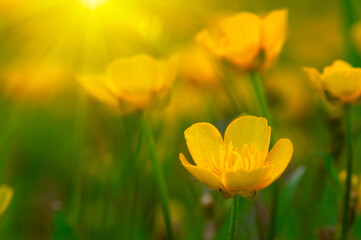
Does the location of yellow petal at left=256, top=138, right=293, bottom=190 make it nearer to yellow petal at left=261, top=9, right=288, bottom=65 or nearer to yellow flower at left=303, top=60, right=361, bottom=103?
yellow flower at left=303, top=60, right=361, bottom=103

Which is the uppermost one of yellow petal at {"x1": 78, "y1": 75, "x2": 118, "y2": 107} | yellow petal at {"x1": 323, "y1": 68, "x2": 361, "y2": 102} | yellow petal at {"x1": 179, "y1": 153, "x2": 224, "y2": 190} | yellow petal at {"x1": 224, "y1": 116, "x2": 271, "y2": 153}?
yellow petal at {"x1": 323, "y1": 68, "x2": 361, "y2": 102}

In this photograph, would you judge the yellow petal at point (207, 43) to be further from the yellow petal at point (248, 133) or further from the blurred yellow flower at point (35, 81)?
the blurred yellow flower at point (35, 81)

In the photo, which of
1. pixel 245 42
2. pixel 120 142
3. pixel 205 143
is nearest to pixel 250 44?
pixel 245 42

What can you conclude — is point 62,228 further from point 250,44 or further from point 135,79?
point 250,44

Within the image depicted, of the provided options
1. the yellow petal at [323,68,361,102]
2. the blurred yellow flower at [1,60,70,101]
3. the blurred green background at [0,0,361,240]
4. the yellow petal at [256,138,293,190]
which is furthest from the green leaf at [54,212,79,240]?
the blurred yellow flower at [1,60,70,101]

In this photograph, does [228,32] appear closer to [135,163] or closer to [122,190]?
[135,163]
